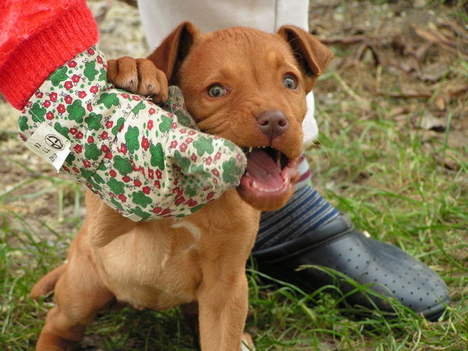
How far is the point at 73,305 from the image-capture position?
2.84 m

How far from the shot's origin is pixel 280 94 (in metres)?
2.23

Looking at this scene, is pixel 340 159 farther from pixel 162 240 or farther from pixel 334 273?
pixel 162 240

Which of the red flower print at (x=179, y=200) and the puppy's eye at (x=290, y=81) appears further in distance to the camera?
the puppy's eye at (x=290, y=81)

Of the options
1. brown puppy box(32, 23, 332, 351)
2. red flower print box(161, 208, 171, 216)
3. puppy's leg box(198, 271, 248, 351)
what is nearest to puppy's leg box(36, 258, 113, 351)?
brown puppy box(32, 23, 332, 351)

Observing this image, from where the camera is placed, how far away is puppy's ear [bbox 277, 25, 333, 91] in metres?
2.53

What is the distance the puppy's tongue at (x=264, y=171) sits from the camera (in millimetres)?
2094

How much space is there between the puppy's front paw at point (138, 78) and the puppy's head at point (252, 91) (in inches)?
6.7

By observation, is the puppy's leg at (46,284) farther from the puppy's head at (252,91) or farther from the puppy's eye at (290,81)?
the puppy's eye at (290,81)

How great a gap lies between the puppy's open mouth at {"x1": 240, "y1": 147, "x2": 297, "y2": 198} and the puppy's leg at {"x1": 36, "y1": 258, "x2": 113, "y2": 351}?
104 centimetres

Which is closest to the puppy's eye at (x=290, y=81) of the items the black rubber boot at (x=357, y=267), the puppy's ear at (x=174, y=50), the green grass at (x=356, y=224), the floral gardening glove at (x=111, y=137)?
the puppy's ear at (x=174, y=50)

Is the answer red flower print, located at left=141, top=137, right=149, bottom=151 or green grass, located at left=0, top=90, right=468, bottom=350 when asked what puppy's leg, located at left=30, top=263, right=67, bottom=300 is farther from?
red flower print, located at left=141, top=137, right=149, bottom=151

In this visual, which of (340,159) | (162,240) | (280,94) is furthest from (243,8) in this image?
(340,159)

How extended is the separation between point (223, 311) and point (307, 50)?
1.03 meters

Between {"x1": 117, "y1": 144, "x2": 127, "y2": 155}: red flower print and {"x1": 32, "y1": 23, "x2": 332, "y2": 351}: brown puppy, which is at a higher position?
{"x1": 117, "y1": 144, "x2": 127, "y2": 155}: red flower print
